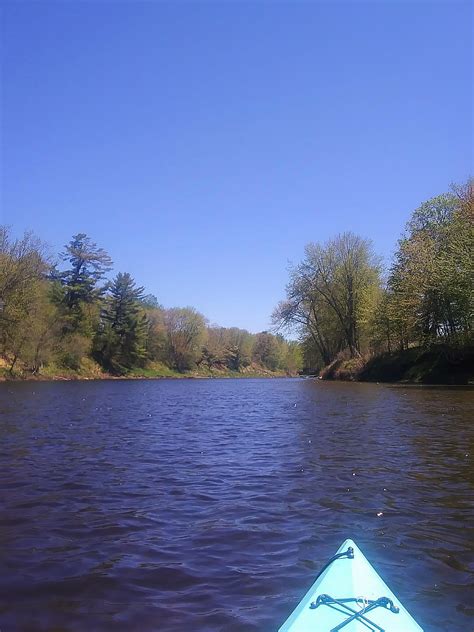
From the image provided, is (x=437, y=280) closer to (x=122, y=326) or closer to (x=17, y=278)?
(x=17, y=278)

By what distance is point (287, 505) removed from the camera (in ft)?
25.6

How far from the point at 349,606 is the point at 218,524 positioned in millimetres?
3293

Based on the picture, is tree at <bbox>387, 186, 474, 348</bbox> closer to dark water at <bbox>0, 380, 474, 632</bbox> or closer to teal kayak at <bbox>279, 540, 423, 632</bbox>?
dark water at <bbox>0, 380, 474, 632</bbox>

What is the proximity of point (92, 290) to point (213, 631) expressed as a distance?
242 ft

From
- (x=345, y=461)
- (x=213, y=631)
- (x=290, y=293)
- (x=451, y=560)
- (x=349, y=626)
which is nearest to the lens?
(x=349, y=626)

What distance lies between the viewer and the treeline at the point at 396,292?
34.8 meters

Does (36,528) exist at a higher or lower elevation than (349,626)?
lower

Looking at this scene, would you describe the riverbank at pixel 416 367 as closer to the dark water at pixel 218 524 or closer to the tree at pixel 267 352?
the dark water at pixel 218 524

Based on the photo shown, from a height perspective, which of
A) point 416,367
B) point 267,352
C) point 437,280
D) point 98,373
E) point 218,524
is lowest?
point 98,373

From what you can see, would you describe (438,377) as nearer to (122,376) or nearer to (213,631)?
(213,631)

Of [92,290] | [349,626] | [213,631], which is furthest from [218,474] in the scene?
[92,290]

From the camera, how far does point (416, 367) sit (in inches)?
1662

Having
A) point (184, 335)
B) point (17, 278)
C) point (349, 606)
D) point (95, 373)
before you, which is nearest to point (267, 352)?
point (184, 335)

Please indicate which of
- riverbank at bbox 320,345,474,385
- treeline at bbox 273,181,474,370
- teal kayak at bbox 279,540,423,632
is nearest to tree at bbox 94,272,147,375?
treeline at bbox 273,181,474,370
